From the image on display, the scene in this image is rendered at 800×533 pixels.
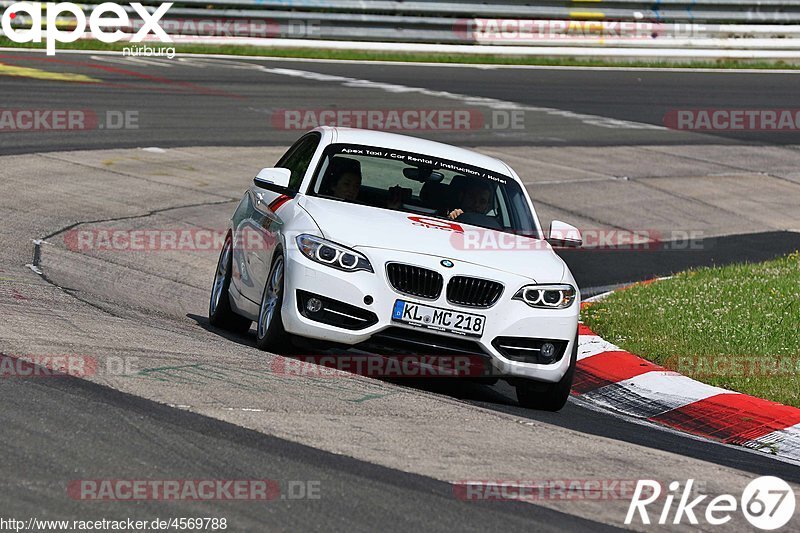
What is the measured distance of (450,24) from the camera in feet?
103

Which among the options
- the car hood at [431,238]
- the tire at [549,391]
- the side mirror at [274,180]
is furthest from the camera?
the side mirror at [274,180]

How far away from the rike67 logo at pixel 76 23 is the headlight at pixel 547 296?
19.6 meters

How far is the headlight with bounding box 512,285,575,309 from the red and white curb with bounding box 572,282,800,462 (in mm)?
970

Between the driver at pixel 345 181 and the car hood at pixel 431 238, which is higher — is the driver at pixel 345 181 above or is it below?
above

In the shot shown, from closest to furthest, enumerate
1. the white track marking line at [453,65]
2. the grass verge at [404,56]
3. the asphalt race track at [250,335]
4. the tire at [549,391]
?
the asphalt race track at [250,335], the tire at [549,391], the white track marking line at [453,65], the grass verge at [404,56]

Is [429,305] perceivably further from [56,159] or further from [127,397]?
[56,159]

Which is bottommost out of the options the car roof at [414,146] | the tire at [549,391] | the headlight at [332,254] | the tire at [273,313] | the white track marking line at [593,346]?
the white track marking line at [593,346]

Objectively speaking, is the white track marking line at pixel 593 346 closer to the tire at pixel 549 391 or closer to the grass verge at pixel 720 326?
the grass verge at pixel 720 326

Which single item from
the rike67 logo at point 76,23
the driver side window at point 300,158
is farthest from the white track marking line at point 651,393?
the rike67 logo at point 76,23

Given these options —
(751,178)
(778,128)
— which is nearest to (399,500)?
(751,178)

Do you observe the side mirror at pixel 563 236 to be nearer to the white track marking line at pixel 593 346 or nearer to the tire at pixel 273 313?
the white track marking line at pixel 593 346

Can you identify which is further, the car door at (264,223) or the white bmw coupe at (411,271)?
the car door at (264,223)

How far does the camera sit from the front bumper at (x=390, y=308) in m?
8.12

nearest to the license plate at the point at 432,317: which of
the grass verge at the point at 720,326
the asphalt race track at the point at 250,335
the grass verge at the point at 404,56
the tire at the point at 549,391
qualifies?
the asphalt race track at the point at 250,335
